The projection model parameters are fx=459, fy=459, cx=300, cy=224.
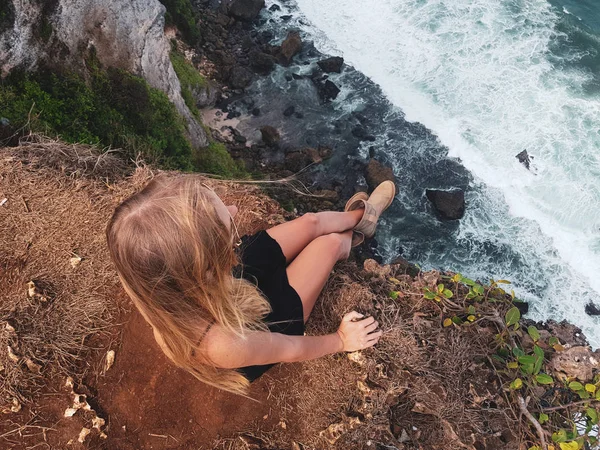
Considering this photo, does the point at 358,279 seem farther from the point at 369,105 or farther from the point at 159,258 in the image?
the point at 369,105

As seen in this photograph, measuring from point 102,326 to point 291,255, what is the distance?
5.72 ft

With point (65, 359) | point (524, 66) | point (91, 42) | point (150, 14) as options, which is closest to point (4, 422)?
point (65, 359)

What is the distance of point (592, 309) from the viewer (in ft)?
43.9

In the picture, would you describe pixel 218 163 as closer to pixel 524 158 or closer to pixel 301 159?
pixel 301 159

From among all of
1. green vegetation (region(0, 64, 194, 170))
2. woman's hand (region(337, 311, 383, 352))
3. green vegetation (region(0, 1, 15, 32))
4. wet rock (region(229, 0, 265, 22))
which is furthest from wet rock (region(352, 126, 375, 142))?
woman's hand (region(337, 311, 383, 352))

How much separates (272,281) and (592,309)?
13209 millimetres

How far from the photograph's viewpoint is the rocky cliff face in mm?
9812

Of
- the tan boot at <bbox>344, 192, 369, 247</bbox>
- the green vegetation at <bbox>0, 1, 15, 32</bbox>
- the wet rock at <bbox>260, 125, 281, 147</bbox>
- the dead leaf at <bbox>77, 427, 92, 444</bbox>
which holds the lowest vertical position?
the wet rock at <bbox>260, 125, 281, 147</bbox>

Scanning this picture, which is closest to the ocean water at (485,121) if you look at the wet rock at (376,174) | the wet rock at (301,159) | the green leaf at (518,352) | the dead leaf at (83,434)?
the wet rock at (376,174)

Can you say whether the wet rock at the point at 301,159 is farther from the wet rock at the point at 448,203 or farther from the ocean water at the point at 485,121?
the wet rock at the point at 448,203

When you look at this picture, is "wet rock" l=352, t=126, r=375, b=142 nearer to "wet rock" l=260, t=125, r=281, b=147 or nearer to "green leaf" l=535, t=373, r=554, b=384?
"wet rock" l=260, t=125, r=281, b=147

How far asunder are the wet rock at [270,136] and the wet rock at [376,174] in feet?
10.9

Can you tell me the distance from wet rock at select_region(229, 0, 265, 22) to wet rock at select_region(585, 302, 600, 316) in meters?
17.0

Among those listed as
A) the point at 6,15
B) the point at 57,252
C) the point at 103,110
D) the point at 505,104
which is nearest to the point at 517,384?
the point at 57,252
